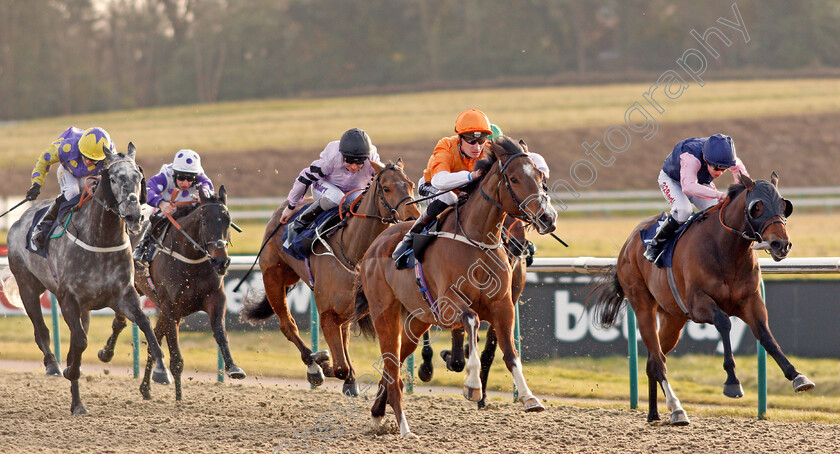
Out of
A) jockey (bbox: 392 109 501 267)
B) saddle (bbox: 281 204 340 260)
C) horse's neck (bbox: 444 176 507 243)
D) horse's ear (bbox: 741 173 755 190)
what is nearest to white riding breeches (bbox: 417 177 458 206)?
jockey (bbox: 392 109 501 267)

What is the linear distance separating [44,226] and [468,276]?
3.78 meters

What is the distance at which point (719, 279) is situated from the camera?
5.92 metres

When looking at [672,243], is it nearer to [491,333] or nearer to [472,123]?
[491,333]

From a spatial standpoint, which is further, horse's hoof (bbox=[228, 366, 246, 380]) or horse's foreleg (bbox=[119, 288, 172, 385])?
horse's foreleg (bbox=[119, 288, 172, 385])

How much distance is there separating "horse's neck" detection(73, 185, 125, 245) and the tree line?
38.2m

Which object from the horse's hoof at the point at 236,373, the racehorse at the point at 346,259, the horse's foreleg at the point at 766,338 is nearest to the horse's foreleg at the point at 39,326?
the horse's hoof at the point at 236,373

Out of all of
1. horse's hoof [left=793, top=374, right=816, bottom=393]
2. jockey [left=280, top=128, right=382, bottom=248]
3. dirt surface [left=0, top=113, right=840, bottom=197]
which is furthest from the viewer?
dirt surface [left=0, top=113, right=840, bottom=197]

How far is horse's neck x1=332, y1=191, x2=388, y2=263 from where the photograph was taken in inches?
261

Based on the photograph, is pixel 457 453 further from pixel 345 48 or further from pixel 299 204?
pixel 345 48

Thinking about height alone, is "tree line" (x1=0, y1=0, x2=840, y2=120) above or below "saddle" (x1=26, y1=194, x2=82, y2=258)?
above

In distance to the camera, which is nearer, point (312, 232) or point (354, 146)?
point (354, 146)

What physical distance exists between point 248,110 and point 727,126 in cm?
2031

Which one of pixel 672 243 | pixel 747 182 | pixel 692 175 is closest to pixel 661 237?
pixel 672 243

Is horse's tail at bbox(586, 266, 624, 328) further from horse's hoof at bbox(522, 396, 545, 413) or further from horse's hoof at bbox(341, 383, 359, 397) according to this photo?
horse's hoof at bbox(522, 396, 545, 413)
